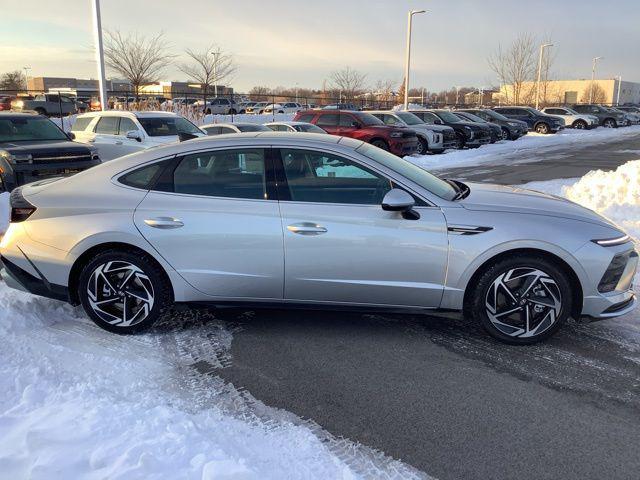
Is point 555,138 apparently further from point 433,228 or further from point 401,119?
point 433,228

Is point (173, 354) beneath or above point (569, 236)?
beneath

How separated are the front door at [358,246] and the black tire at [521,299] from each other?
33 cm

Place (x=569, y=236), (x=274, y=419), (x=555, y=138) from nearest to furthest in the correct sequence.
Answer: (x=274, y=419)
(x=569, y=236)
(x=555, y=138)

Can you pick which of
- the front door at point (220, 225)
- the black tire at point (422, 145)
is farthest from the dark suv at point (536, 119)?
the front door at point (220, 225)

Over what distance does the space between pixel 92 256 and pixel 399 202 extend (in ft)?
7.98

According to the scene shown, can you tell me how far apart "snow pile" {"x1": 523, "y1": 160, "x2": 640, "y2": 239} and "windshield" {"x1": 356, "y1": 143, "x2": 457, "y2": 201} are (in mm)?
3888

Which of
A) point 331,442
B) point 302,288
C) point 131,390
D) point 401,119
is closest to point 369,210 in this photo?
point 302,288

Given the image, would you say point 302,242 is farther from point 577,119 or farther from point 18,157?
point 577,119

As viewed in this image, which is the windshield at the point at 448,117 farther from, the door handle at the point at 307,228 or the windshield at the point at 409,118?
the door handle at the point at 307,228

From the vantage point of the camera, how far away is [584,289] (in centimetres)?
396

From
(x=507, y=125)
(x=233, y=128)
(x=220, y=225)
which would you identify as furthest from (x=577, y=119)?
(x=220, y=225)

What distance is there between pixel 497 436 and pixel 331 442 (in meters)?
0.94

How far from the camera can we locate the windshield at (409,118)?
22.3 meters

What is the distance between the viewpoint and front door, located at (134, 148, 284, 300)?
408cm
